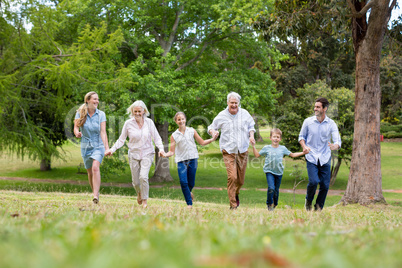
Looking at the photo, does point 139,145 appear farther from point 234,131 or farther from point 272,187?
point 272,187

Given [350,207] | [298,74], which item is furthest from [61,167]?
[350,207]

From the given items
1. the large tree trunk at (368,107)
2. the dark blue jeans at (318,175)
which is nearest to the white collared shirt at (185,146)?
the dark blue jeans at (318,175)

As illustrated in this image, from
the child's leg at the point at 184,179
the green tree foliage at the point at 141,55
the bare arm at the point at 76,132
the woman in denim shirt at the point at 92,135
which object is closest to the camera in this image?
the bare arm at the point at 76,132

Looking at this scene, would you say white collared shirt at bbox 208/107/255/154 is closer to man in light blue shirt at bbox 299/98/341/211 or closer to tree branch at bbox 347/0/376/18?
man in light blue shirt at bbox 299/98/341/211

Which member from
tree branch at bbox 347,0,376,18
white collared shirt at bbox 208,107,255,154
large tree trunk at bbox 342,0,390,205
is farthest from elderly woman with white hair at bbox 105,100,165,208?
tree branch at bbox 347,0,376,18

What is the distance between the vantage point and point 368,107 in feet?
Answer: 41.3

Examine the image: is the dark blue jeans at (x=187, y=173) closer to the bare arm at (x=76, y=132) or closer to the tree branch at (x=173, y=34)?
the bare arm at (x=76, y=132)

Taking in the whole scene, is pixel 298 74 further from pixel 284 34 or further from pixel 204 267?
pixel 204 267

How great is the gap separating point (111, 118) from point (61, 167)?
16629 mm

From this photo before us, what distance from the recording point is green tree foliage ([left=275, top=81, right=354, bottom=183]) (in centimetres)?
2742

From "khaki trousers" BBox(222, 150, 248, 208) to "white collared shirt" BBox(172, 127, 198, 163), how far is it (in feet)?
2.90

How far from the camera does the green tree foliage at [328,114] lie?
2742cm

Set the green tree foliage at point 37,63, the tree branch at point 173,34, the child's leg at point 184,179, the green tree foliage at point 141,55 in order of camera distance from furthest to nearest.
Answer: the tree branch at point 173,34 → the green tree foliage at point 141,55 → the green tree foliage at point 37,63 → the child's leg at point 184,179

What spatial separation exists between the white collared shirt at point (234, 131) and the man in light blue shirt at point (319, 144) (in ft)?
3.87
